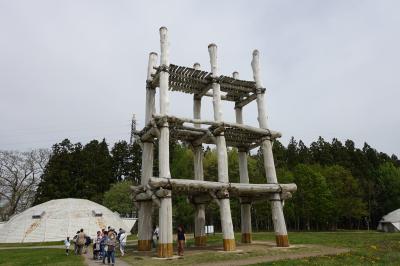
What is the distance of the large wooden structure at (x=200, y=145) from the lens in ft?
75.6

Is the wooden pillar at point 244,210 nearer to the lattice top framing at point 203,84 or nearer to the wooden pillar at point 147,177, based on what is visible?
the lattice top framing at point 203,84

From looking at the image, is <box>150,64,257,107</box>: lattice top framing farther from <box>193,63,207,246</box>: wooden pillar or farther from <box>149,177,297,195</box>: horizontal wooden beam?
<box>149,177,297,195</box>: horizontal wooden beam

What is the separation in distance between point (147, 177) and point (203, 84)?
9.22m

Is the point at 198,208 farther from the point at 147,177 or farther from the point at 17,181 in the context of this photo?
the point at 17,181

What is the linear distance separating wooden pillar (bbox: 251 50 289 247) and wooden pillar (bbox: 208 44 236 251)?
13.9 ft

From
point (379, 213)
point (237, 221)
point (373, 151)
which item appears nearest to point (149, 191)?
point (237, 221)

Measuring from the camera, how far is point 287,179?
60.1m

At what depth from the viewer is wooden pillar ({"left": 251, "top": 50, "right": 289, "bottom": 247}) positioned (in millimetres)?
25812

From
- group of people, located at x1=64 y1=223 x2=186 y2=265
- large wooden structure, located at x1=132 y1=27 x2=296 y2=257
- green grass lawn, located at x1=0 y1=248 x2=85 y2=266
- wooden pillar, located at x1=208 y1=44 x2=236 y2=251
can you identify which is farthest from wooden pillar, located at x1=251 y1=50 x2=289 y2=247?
green grass lawn, located at x1=0 y1=248 x2=85 y2=266

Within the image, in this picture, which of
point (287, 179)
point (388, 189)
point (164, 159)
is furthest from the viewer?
point (388, 189)

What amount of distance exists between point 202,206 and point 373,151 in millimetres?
69758

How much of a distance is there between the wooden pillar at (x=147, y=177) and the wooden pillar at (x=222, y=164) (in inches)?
218

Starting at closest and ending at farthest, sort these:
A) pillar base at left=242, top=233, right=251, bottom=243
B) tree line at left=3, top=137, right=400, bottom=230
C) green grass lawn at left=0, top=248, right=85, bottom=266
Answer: green grass lawn at left=0, top=248, right=85, bottom=266 < pillar base at left=242, top=233, right=251, bottom=243 < tree line at left=3, top=137, right=400, bottom=230

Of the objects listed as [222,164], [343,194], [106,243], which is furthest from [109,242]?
[343,194]
